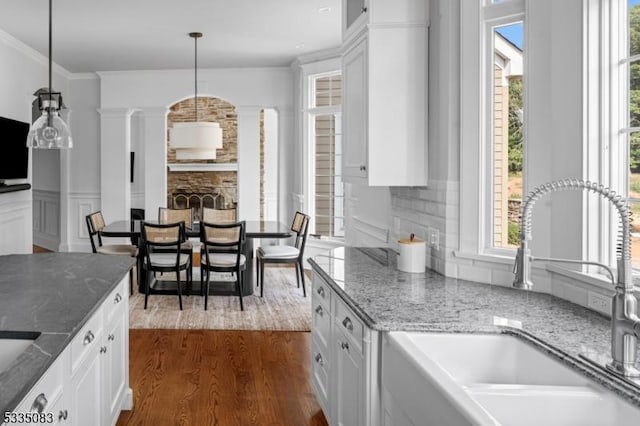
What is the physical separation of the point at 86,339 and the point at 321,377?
1318mm

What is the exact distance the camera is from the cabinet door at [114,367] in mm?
2404

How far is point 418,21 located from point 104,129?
6.42 meters

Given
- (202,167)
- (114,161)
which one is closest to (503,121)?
(114,161)

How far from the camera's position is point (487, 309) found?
6.66 ft

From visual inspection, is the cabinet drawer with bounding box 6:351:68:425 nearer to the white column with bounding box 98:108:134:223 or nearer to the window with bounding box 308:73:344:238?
the window with bounding box 308:73:344:238

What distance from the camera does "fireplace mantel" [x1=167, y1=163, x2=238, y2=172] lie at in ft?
35.3

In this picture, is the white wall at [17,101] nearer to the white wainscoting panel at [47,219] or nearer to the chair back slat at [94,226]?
the chair back slat at [94,226]

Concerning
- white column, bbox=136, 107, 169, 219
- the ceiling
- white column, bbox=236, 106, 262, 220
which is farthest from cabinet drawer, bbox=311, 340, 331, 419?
white column, bbox=136, 107, 169, 219

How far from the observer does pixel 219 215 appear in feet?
21.1

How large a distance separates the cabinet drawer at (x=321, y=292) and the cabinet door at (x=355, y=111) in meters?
0.64

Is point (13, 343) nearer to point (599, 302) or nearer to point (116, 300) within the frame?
point (116, 300)

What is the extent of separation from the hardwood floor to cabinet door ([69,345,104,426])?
2.45 feet

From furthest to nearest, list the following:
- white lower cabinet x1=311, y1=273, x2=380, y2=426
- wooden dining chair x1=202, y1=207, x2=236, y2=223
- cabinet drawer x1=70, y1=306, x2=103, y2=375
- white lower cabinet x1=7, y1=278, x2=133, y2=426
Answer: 1. wooden dining chair x1=202, y1=207, x2=236, y2=223
2. white lower cabinet x1=311, y1=273, x2=380, y2=426
3. cabinet drawer x1=70, y1=306, x2=103, y2=375
4. white lower cabinet x1=7, y1=278, x2=133, y2=426

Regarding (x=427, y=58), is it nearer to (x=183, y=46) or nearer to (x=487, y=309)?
(x=487, y=309)
